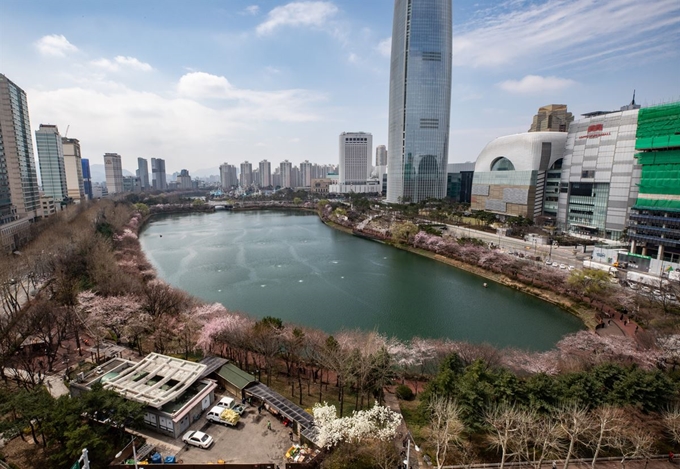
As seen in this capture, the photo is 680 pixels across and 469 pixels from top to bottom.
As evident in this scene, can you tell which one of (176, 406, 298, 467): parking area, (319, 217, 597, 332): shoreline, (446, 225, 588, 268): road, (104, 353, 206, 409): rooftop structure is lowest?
(319, 217, 597, 332): shoreline

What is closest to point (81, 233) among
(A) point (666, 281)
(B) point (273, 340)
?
(B) point (273, 340)

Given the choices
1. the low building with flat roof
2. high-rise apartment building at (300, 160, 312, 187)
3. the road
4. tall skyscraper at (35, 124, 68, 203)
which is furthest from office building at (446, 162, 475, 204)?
high-rise apartment building at (300, 160, 312, 187)

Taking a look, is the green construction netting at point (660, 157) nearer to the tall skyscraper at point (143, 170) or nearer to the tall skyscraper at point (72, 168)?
the tall skyscraper at point (72, 168)

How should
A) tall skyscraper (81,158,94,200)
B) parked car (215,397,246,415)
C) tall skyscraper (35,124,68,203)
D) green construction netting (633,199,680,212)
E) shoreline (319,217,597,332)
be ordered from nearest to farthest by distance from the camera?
parked car (215,397,246,415) → shoreline (319,217,597,332) → green construction netting (633,199,680,212) → tall skyscraper (35,124,68,203) → tall skyscraper (81,158,94,200)

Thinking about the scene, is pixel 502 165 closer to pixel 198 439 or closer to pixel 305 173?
pixel 198 439

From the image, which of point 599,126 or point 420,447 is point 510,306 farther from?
point 599,126

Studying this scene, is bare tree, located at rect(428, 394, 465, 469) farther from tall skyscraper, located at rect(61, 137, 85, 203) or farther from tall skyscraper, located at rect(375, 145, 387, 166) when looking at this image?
tall skyscraper, located at rect(375, 145, 387, 166)
